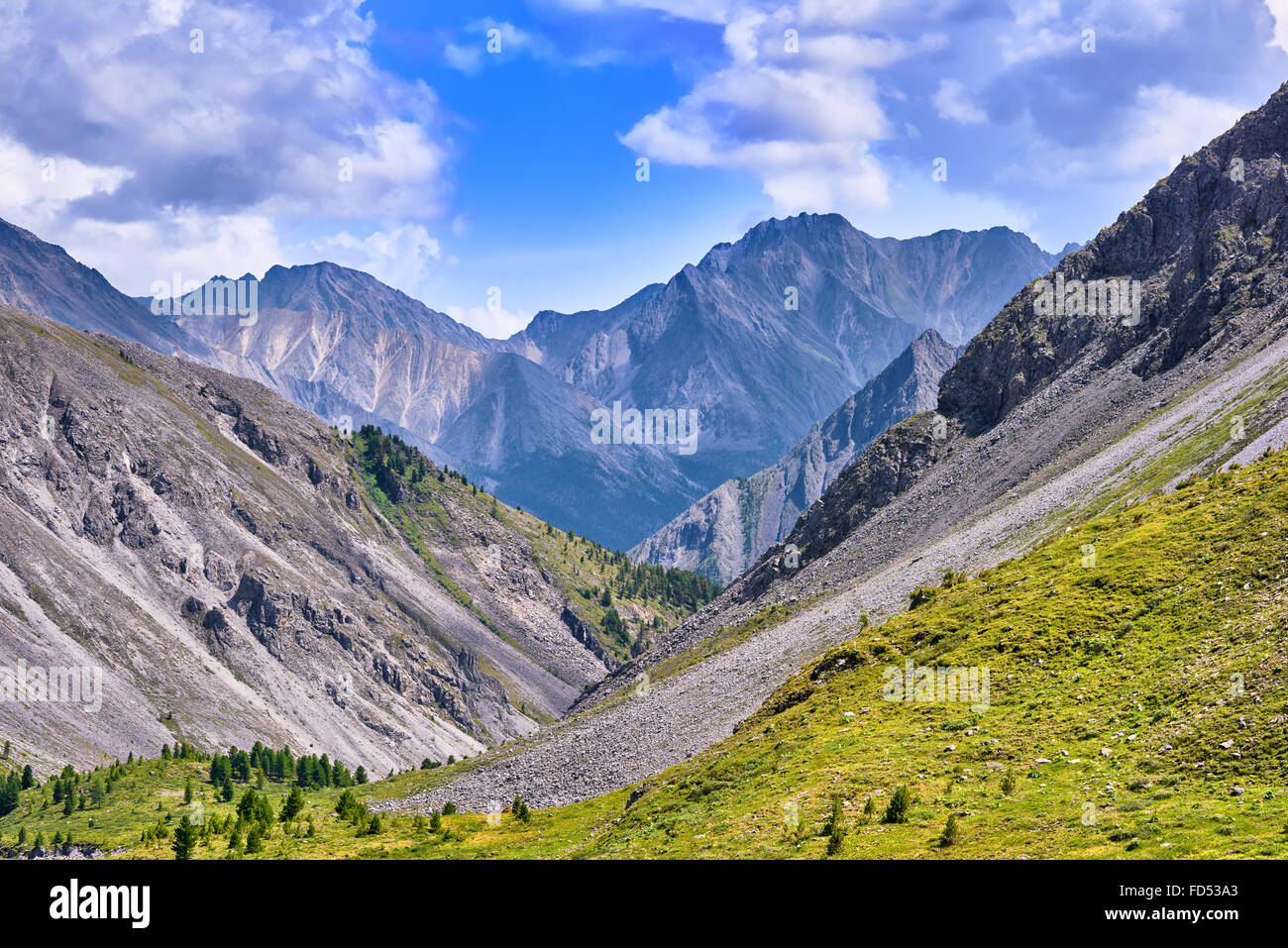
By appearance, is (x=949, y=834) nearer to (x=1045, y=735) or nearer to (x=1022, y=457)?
(x=1045, y=735)

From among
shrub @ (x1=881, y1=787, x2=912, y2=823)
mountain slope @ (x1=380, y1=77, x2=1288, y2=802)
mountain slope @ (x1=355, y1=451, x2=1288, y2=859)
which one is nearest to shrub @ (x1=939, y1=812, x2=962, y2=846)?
mountain slope @ (x1=355, y1=451, x2=1288, y2=859)

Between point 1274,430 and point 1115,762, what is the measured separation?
65.0m

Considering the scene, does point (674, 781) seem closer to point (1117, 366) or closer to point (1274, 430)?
point (1274, 430)

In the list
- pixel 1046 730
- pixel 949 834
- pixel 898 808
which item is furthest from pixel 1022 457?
pixel 949 834

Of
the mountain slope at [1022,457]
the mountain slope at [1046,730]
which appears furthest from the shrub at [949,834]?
the mountain slope at [1022,457]

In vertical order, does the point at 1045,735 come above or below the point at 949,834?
above

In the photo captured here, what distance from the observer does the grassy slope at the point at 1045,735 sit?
112 feet

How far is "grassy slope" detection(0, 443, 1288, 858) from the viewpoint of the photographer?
34.1 meters

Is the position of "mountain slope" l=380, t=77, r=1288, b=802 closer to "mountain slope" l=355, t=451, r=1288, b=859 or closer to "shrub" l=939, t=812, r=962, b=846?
"mountain slope" l=355, t=451, r=1288, b=859

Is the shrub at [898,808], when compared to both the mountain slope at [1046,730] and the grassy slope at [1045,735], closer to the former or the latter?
the mountain slope at [1046,730]

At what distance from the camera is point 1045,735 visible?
43.5m

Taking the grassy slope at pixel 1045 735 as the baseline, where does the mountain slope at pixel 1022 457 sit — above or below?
above

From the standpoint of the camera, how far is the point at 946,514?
14950 centimetres
